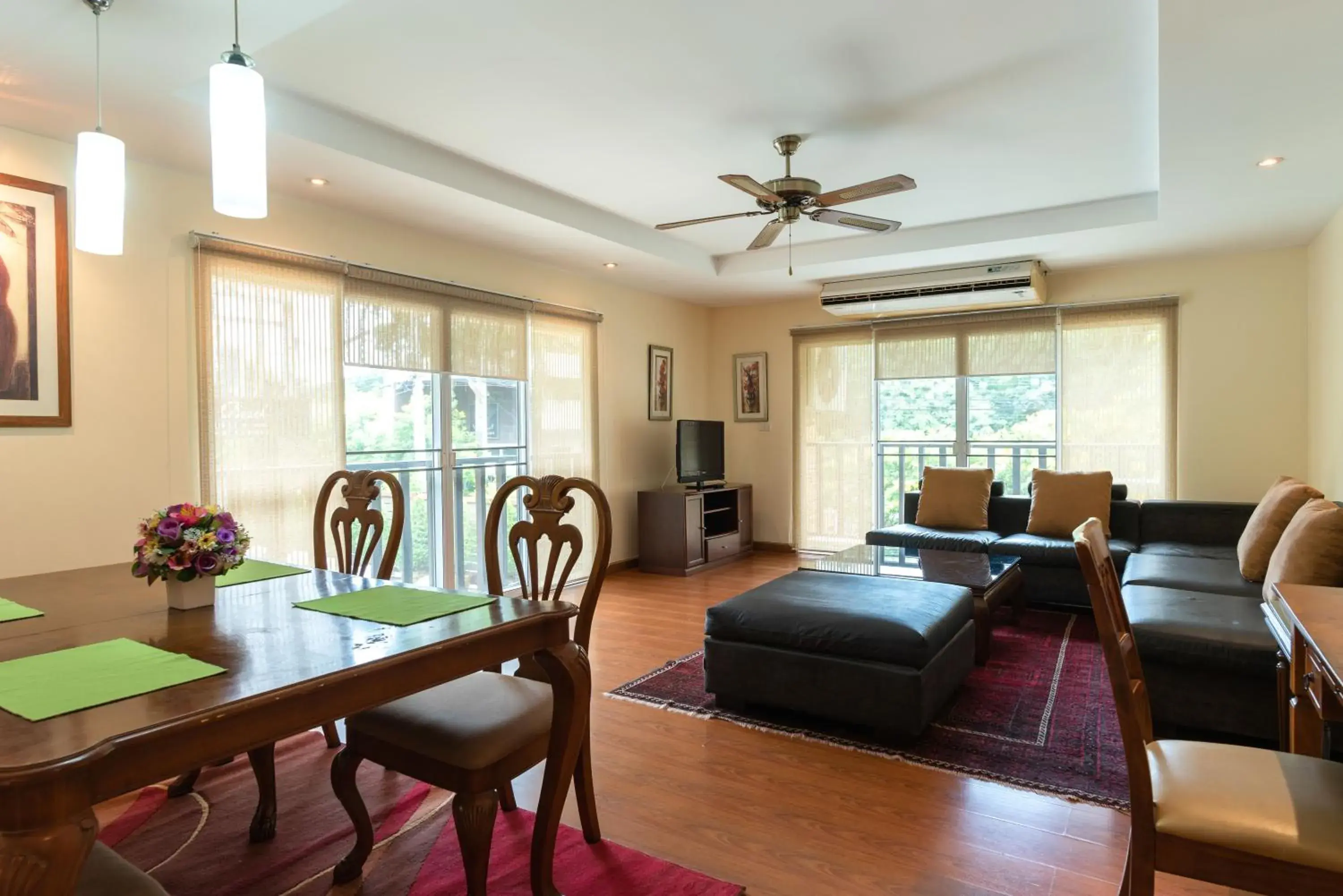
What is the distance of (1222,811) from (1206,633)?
1.58m

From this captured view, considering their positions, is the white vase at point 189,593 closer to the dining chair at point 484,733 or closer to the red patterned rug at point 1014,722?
the dining chair at point 484,733

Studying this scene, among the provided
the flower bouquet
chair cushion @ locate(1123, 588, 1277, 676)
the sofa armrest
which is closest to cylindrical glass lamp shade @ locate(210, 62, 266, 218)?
the flower bouquet

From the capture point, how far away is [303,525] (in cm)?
382

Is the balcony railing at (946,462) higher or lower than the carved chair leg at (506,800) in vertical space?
higher

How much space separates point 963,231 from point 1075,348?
1.50 m

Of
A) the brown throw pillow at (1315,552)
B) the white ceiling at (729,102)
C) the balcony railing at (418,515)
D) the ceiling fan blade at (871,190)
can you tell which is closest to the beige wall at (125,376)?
the white ceiling at (729,102)

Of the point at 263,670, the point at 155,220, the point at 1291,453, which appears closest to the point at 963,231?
the point at 1291,453

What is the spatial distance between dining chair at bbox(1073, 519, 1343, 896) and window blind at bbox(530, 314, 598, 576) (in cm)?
420

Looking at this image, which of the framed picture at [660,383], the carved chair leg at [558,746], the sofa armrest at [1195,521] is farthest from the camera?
the framed picture at [660,383]

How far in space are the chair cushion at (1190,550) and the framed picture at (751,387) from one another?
340cm

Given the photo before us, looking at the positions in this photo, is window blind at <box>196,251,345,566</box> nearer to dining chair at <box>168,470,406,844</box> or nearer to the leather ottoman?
dining chair at <box>168,470,406,844</box>

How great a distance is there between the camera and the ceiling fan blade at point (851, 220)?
12.0 ft

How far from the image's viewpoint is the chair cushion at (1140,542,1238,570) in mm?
4195

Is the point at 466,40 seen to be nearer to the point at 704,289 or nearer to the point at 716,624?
the point at 716,624
